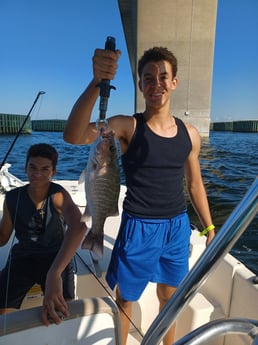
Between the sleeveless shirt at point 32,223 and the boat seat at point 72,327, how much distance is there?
73 cm

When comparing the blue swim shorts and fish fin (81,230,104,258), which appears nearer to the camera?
fish fin (81,230,104,258)

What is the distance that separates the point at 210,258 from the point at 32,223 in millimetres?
1495

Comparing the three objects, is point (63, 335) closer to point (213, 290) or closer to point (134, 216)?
point (134, 216)

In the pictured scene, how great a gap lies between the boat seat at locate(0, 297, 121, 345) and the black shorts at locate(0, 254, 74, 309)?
1.92 ft

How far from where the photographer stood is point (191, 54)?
24219 millimetres

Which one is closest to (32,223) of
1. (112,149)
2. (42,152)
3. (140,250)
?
(42,152)

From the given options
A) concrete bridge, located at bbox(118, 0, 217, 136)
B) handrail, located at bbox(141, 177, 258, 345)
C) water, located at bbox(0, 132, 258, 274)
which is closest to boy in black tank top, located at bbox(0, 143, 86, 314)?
handrail, located at bbox(141, 177, 258, 345)

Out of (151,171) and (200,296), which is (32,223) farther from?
(200,296)

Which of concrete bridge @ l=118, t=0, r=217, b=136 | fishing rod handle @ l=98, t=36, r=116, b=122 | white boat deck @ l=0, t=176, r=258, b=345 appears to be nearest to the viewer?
fishing rod handle @ l=98, t=36, r=116, b=122

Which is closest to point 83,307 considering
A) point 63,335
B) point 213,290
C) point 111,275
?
point 63,335

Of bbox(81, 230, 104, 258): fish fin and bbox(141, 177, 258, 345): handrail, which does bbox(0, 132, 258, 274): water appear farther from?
bbox(141, 177, 258, 345): handrail

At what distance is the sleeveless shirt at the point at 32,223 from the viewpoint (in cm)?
195

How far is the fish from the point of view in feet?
4.58

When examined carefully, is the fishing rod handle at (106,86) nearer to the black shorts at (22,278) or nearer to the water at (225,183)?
the black shorts at (22,278)
